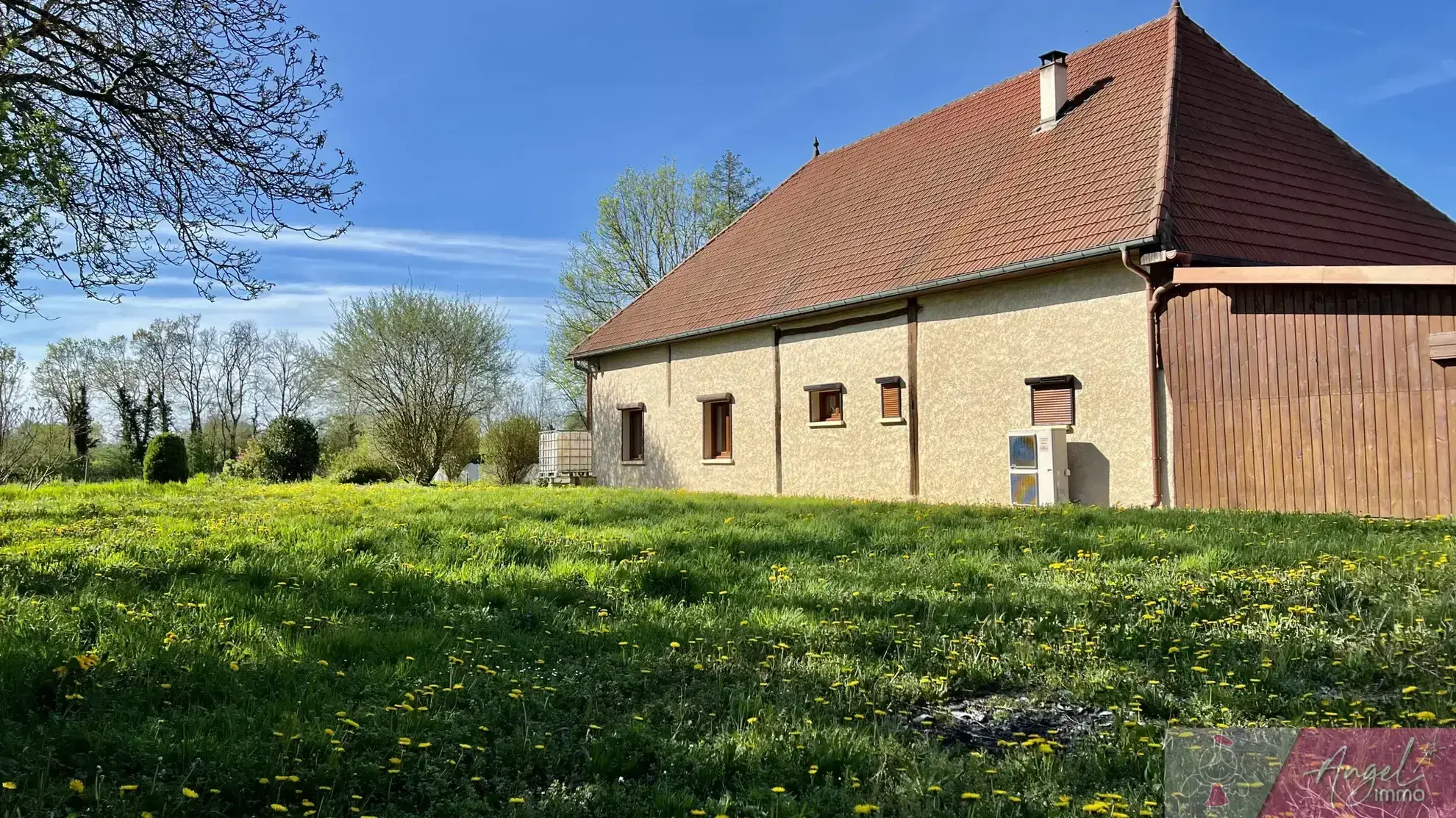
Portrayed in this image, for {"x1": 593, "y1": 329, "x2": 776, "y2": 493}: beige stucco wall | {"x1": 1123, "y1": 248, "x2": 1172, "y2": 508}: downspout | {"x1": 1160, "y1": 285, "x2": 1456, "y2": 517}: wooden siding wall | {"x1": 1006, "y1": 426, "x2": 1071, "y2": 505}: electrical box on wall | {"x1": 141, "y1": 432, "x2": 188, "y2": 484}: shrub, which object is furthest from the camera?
{"x1": 141, "y1": 432, "x2": 188, "y2": 484}: shrub

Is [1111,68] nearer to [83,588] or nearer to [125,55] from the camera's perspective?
[125,55]

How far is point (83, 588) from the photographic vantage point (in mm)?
5391

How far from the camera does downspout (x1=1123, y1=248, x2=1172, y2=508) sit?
11.1 meters

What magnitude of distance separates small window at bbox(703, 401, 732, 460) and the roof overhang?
981 cm

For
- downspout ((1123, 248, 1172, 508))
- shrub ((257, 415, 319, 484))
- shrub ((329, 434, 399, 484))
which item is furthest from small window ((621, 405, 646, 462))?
downspout ((1123, 248, 1172, 508))

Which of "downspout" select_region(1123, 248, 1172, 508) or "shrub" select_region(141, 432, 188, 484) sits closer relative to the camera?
"downspout" select_region(1123, 248, 1172, 508)

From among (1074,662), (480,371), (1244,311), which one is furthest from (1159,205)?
(480,371)

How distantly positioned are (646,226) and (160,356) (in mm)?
26454

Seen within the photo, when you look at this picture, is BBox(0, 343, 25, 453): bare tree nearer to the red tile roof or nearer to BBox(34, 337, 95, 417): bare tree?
the red tile roof

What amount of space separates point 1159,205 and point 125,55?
34.5ft

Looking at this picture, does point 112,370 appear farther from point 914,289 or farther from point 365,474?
point 914,289

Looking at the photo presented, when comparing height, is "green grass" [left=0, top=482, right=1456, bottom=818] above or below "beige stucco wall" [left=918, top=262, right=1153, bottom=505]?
below

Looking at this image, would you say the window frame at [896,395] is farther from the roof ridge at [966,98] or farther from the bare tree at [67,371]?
the bare tree at [67,371]

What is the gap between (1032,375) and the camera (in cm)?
1259
